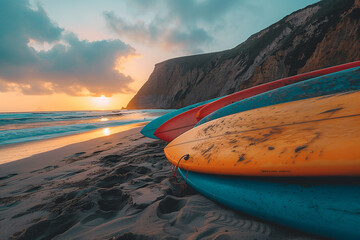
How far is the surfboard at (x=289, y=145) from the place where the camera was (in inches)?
28.6

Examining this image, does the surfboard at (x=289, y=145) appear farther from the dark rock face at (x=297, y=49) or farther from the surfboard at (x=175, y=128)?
the dark rock face at (x=297, y=49)

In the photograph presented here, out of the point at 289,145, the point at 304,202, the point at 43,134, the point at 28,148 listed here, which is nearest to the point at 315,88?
the point at 289,145

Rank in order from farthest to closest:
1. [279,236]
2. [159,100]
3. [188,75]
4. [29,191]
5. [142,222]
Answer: [159,100], [188,75], [29,191], [142,222], [279,236]

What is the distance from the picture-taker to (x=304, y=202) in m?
0.80

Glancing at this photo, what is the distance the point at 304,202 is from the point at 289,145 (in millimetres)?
287

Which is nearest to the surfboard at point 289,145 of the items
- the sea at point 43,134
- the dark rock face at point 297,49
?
the sea at point 43,134

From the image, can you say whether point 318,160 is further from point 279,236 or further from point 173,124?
point 173,124

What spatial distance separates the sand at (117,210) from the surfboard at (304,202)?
0.10m

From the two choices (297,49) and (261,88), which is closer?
(261,88)

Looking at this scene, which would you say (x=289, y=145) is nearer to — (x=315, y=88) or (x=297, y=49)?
(x=315, y=88)

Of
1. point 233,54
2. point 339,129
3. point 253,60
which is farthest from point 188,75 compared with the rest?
point 339,129

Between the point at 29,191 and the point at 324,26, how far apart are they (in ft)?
50.1

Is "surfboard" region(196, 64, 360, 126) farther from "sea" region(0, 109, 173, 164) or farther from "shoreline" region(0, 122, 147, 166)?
"sea" region(0, 109, 173, 164)

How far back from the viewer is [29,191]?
1.73 meters
